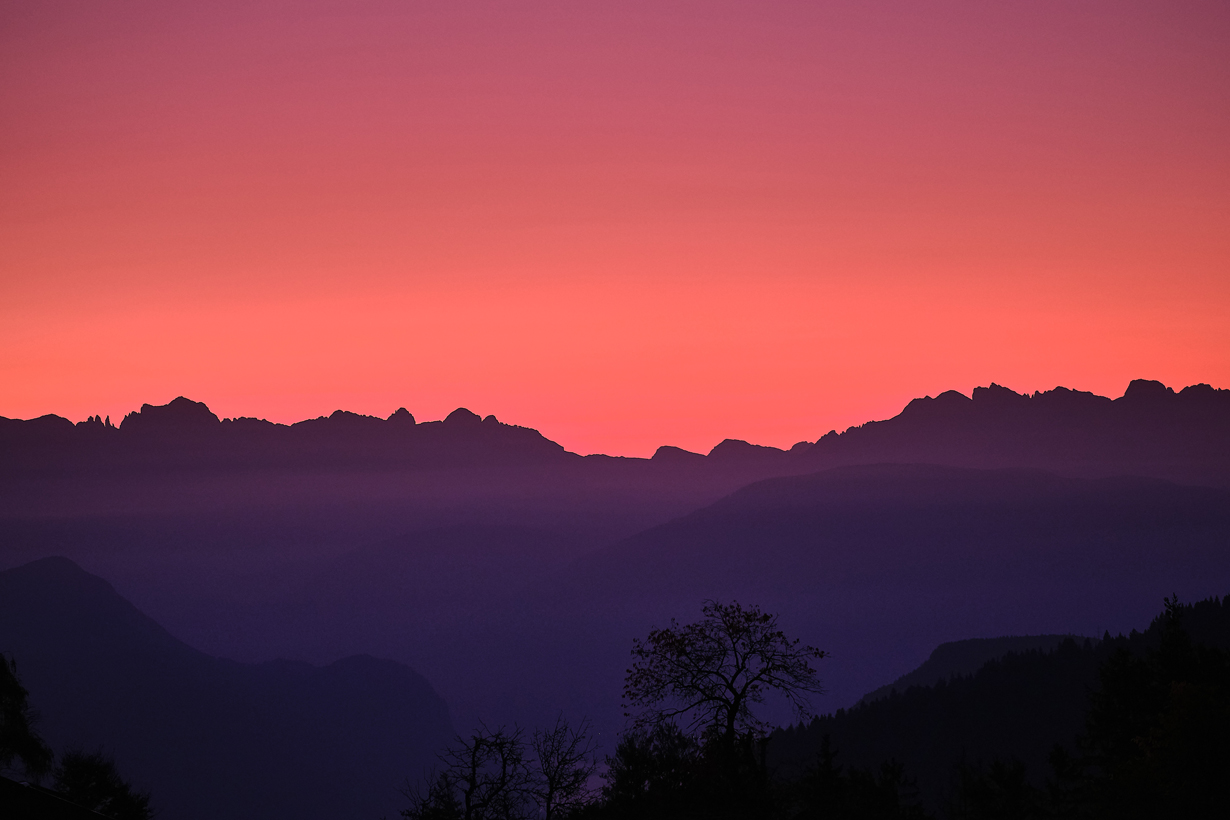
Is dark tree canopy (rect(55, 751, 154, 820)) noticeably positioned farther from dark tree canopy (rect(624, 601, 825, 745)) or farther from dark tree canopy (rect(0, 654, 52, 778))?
dark tree canopy (rect(0, 654, 52, 778))

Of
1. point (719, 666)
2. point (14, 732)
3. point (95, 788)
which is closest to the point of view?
point (14, 732)

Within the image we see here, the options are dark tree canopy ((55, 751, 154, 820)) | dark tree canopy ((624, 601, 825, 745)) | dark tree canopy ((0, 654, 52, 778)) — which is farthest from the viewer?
dark tree canopy ((55, 751, 154, 820))

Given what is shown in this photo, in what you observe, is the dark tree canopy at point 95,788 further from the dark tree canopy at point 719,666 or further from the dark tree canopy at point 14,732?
the dark tree canopy at point 14,732

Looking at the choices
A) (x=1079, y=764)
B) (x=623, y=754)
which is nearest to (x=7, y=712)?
(x=623, y=754)

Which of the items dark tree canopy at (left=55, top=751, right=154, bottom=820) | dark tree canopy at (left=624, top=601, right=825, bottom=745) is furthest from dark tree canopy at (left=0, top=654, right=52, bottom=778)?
dark tree canopy at (left=55, top=751, right=154, bottom=820)

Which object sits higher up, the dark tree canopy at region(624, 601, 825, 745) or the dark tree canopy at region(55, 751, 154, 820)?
the dark tree canopy at region(624, 601, 825, 745)

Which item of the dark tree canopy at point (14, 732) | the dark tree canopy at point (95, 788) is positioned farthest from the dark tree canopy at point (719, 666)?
the dark tree canopy at point (95, 788)

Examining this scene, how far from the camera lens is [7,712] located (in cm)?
2806

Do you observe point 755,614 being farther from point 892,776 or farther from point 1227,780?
point 892,776

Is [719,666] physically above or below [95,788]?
above

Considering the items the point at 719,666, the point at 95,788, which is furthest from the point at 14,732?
the point at 95,788

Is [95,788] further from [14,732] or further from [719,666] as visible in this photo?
[14,732]

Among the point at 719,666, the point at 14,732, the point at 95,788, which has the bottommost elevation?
the point at 95,788

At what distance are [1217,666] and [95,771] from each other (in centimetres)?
7921
